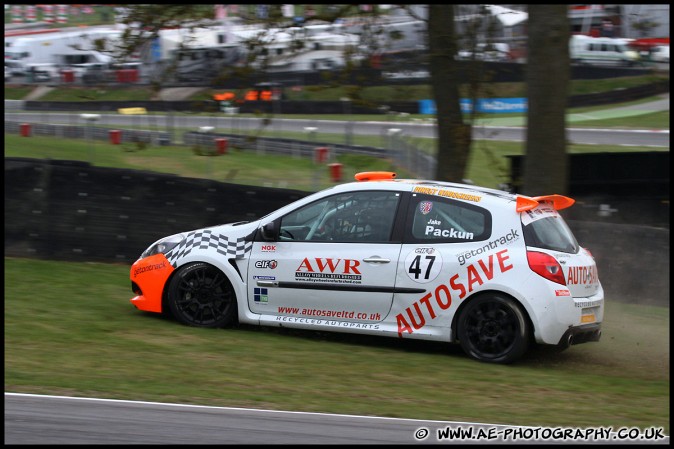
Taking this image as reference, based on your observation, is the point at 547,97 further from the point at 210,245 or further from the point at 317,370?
the point at 317,370

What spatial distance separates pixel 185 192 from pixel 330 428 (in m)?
6.80

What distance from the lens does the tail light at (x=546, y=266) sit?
717 centimetres

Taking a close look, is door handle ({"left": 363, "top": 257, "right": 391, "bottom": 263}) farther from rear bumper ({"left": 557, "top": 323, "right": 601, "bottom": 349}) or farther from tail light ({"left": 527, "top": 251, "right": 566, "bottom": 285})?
rear bumper ({"left": 557, "top": 323, "right": 601, "bottom": 349})

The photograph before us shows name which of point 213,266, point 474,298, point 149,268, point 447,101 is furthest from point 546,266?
point 447,101

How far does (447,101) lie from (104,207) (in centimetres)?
471

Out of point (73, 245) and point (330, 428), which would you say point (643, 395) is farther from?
Answer: point (73, 245)

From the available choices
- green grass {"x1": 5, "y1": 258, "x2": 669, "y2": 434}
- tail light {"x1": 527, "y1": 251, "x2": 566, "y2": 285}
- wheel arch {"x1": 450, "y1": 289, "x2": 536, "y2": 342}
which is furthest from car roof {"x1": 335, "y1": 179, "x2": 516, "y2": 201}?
green grass {"x1": 5, "y1": 258, "x2": 669, "y2": 434}

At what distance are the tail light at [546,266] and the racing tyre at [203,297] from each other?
278 cm

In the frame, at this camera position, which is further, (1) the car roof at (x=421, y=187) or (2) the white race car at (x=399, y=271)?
(1) the car roof at (x=421, y=187)

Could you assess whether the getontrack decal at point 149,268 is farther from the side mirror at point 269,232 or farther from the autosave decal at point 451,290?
the autosave decal at point 451,290

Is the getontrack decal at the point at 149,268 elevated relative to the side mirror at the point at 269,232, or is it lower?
lower

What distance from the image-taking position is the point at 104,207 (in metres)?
11.3

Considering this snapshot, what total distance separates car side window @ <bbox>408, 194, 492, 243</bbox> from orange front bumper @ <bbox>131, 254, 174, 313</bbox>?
2.41 meters

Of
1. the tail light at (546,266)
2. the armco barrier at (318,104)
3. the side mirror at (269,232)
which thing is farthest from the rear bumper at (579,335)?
the armco barrier at (318,104)
